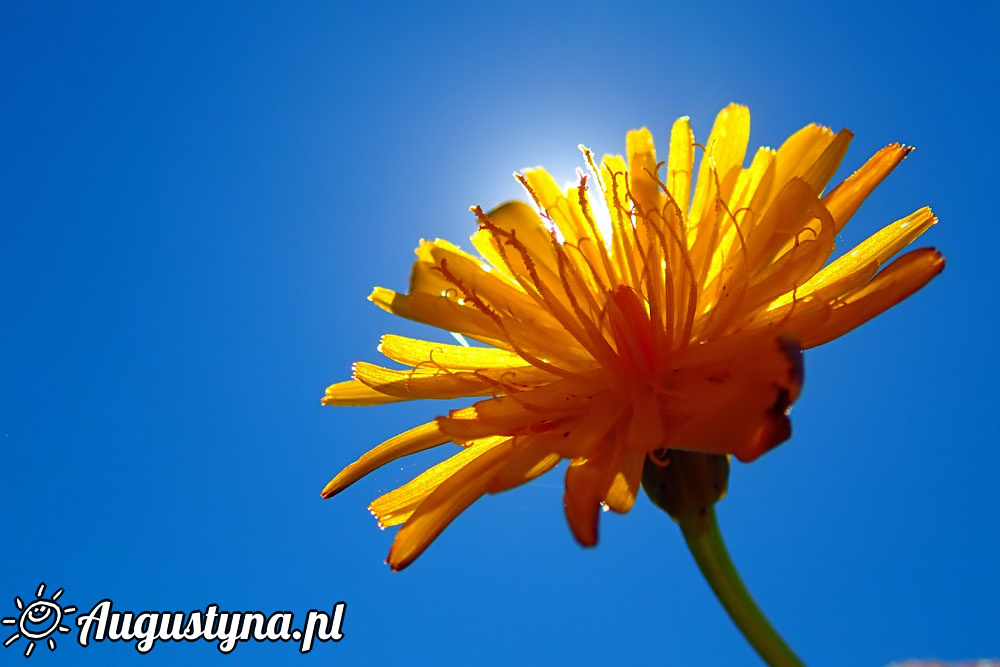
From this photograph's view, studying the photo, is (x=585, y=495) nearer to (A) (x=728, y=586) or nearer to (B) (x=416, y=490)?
(A) (x=728, y=586)

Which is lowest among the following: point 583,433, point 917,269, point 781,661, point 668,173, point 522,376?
point 781,661

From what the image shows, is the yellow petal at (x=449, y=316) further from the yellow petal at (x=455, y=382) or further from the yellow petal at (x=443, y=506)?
the yellow petal at (x=443, y=506)

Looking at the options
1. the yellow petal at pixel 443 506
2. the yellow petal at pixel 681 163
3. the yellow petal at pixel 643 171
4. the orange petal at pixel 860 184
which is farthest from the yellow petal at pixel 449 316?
the orange petal at pixel 860 184

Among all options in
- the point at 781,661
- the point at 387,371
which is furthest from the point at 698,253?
the point at 781,661

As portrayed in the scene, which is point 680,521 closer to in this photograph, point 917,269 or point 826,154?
point 917,269

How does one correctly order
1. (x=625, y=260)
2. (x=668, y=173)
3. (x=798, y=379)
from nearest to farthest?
(x=798, y=379), (x=625, y=260), (x=668, y=173)

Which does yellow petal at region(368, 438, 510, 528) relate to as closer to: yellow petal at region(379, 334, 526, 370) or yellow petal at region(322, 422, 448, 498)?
yellow petal at region(322, 422, 448, 498)

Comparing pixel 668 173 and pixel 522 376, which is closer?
pixel 522 376
